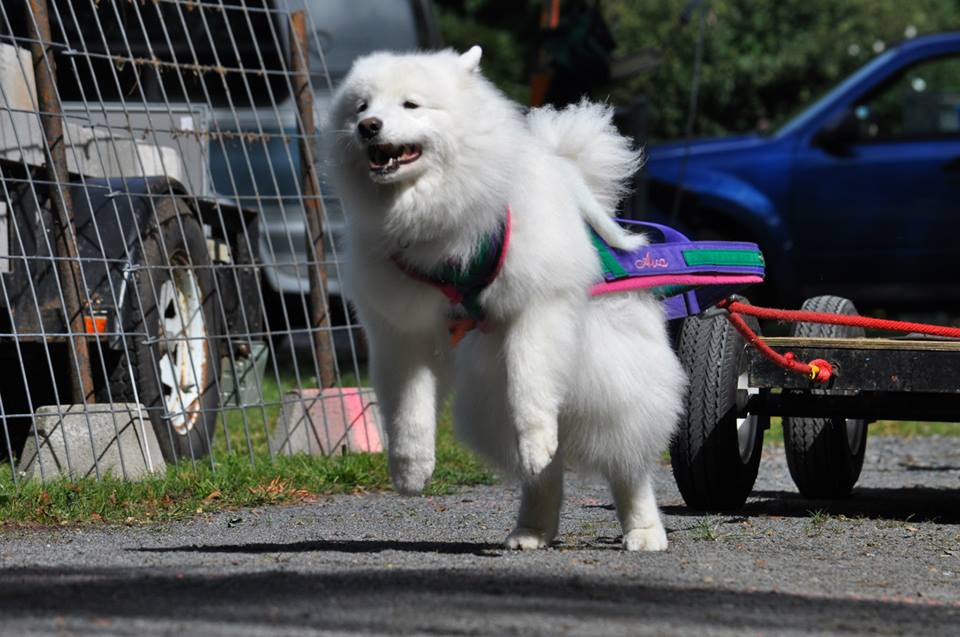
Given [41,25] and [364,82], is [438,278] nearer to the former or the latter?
[364,82]

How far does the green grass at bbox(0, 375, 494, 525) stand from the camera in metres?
5.46

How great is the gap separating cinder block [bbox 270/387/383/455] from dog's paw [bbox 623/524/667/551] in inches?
110

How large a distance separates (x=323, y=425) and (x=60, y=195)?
5.61 ft

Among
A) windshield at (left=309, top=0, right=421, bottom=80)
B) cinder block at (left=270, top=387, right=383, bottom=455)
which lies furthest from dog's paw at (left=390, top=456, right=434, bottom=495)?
windshield at (left=309, top=0, right=421, bottom=80)

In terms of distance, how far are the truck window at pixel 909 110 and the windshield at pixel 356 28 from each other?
358 centimetres

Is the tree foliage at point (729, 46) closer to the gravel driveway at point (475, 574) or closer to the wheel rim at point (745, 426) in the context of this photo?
the wheel rim at point (745, 426)

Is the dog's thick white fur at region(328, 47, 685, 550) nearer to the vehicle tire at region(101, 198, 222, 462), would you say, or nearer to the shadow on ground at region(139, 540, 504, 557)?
the shadow on ground at region(139, 540, 504, 557)

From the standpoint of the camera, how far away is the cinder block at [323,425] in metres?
7.34

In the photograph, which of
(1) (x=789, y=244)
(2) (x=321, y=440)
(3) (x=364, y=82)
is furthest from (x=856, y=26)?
(3) (x=364, y=82)

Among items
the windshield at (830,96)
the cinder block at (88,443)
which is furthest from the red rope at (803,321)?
the windshield at (830,96)

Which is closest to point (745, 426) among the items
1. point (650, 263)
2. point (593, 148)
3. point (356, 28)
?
point (650, 263)

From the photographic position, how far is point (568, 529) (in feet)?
17.6

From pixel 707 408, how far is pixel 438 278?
169 cm

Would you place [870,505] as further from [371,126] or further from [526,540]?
[371,126]
